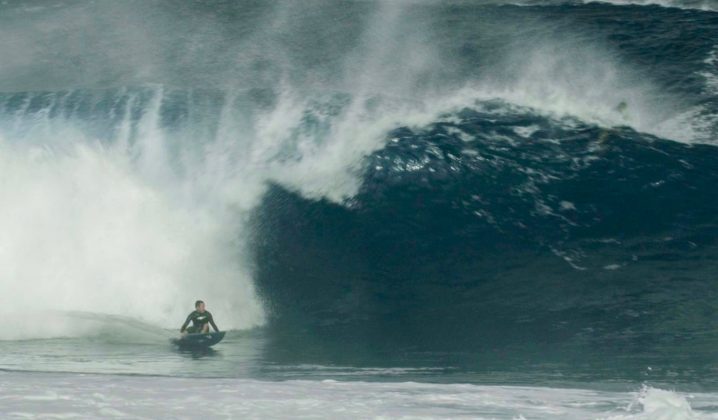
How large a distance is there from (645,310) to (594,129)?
4.94m

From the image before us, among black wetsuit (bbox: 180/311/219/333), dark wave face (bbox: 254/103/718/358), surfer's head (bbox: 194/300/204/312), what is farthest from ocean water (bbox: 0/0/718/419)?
surfer's head (bbox: 194/300/204/312)

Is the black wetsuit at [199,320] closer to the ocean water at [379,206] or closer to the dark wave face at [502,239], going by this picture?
the ocean water at [379,206]

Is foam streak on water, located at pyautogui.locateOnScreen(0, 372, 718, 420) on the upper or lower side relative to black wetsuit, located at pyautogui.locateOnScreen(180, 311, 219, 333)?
lower

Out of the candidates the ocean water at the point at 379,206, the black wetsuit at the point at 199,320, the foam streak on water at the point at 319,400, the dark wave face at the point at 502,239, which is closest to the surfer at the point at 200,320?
the black wetsuit at the point at 199,320

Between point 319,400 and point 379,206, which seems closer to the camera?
point 319,400

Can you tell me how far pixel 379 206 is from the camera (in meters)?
19.1

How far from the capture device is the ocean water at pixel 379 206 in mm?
15055

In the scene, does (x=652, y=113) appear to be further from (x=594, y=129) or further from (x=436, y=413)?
(x=436, y=413)

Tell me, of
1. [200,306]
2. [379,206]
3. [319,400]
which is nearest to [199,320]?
[200,306]

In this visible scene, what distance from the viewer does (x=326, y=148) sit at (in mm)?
20250

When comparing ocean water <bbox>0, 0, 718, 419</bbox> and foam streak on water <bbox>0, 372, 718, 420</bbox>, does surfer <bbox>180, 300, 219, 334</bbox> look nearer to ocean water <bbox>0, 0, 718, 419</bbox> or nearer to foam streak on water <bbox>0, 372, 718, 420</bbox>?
ocean water <bbox>0, 0, 718, 419</bbox>

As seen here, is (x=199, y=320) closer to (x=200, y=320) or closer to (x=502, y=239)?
(x=200, y=320)

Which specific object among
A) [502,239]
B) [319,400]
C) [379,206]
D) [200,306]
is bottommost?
[319,400]

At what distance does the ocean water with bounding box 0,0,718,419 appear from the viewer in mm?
15055
